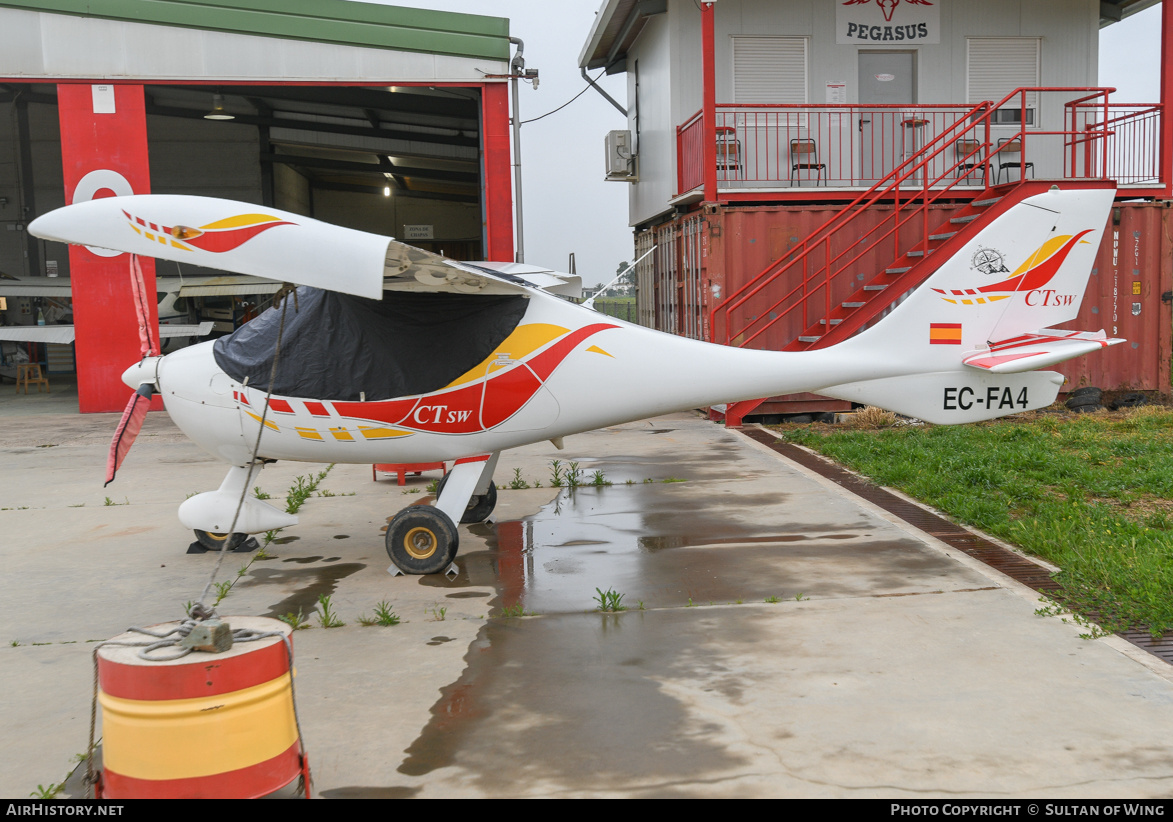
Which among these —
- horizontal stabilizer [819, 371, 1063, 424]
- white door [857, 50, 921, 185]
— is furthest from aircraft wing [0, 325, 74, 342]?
horizontal stabilizer [819, 371, 1063, 424]

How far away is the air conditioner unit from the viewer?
20.3 meters

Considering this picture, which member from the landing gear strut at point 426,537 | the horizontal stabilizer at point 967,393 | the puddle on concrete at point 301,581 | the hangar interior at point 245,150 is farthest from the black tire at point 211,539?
A: the hangar interior at point 245,150

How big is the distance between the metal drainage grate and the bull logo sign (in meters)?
8.59

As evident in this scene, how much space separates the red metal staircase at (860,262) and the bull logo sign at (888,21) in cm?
298

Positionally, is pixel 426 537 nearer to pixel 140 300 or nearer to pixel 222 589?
pixel 222 589

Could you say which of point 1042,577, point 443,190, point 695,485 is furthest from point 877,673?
point 443,190

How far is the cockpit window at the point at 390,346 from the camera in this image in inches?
274

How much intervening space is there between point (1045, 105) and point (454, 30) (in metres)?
9.98

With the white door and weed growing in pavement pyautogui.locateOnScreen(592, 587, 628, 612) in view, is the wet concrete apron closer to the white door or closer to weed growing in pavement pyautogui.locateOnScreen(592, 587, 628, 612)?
weed growing in pavement pyautogui.locateOnScreen(592, 587, 628, 612)

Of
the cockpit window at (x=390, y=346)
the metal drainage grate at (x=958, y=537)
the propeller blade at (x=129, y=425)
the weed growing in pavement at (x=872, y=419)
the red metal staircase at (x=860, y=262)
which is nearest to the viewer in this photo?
the metal drainage grate at (x=958, y=537)

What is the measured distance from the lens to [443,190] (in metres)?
36.9

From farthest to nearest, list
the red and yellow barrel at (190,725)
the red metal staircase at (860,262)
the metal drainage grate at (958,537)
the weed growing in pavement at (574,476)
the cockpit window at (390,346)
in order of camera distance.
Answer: the red metal staircase at (860,262), the weed growing in pavement at (574,476), the cockpit window at (390,346), the metal drainage grate at (958,537), the red and yellow barrel at (190,725)

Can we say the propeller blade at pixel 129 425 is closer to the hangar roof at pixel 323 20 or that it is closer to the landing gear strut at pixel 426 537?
the landing gear strut at pixel 426 537

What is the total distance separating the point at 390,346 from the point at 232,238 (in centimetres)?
158
